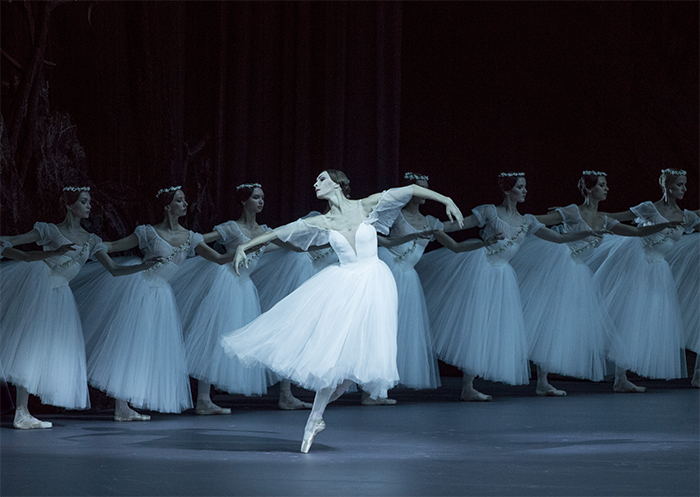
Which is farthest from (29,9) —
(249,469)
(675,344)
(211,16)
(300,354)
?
(675,344)

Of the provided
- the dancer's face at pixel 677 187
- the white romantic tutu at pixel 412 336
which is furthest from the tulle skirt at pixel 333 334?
the dancer's face at pixel 677 187

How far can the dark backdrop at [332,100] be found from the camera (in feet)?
19.8

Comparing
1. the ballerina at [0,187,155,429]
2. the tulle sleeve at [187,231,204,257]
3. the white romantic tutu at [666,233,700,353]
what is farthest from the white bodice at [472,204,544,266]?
the ballerina at [0,187,155,429]

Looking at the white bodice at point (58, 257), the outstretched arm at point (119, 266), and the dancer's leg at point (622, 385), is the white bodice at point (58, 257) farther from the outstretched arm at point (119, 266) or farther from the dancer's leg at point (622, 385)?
the dancer's leg at point (622, 385)

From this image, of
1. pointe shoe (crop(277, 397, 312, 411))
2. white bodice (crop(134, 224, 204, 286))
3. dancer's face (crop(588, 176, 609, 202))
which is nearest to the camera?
white bodice (crop(134, 224, 204, 286))

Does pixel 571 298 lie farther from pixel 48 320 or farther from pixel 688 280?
pixel 48 320

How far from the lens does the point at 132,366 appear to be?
5.25m

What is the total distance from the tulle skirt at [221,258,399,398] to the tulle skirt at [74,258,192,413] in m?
1.14

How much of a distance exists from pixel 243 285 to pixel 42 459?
219 cm

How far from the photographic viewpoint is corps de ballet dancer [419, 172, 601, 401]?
20.6 ft

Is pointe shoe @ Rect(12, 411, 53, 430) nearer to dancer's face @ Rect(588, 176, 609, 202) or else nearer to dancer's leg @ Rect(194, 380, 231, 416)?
dancer's leg @ Rect(194, 380, 231, 416)

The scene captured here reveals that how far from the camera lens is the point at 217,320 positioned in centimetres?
578

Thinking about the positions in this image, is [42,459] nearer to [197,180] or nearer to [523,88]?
[197,180]

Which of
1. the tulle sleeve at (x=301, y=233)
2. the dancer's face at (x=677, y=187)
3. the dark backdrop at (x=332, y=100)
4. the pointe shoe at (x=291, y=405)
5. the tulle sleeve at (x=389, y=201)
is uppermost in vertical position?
the dark backdrop at (x=332, y=100)
